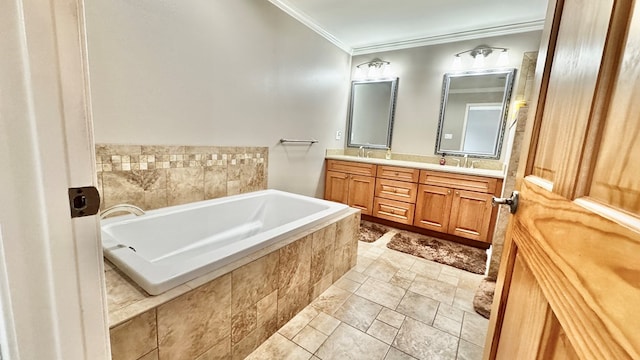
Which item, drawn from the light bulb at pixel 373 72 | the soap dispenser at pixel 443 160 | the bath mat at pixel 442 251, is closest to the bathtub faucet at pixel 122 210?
the bath mat at pixel 442 251

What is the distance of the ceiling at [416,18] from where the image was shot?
2482 mm

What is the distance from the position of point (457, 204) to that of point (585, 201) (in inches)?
104

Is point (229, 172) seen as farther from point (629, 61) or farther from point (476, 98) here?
point (476, 98)

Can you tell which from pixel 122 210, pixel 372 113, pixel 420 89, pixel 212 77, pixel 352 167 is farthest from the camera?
pixel 372 113

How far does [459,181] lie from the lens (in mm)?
2770

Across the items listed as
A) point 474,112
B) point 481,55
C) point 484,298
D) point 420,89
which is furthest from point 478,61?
point 484,298

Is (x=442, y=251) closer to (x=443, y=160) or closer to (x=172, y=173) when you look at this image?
(x=443, y=160)

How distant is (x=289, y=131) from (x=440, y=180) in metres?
1.81

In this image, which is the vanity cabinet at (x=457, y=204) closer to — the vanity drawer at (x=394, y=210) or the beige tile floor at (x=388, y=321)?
the vanity drawer at (x=394, y=210)

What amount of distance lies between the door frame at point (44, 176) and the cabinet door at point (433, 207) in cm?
301

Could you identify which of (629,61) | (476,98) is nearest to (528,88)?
(476,98)

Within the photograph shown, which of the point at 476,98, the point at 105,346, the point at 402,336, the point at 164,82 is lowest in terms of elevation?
the point at 402,336

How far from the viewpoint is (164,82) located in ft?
6.00

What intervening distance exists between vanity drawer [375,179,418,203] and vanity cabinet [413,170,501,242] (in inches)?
3.2
